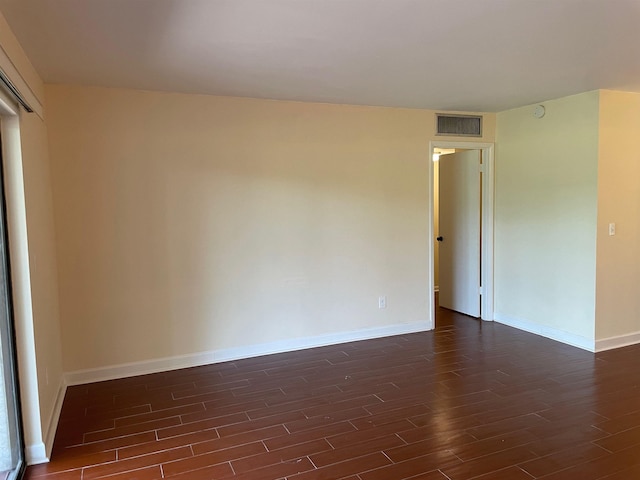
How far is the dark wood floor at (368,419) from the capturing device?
252 centimetres

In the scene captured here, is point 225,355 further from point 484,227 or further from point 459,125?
point 459,125

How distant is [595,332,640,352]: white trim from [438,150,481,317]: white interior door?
1.42 meters

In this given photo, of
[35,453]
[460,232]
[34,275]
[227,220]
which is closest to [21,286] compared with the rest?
[34,275]

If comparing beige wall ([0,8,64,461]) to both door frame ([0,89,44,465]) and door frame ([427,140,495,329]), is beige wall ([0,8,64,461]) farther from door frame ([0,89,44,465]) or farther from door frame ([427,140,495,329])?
door frame ([427,140,495,329])

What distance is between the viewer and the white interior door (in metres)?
5.46

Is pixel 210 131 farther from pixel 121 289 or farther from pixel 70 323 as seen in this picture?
pixel 70 323

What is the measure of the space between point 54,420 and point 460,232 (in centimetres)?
457

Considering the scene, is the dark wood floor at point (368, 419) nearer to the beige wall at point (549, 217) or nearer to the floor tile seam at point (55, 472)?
the floor tile seam at point (55, 472)

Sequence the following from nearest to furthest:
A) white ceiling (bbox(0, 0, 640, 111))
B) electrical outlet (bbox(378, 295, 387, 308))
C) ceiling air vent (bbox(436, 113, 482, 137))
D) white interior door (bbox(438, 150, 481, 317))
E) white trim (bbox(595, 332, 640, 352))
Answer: white ceiling (bbox(0, 0, 640, 111)), white trim (bbox(595, 332, 640, 352)), electrical outlet (bbox(378, 295, 387, 308)), ceiling air vent (bbox(436, 113, 482, 137)), white interior door (bbox(438, 150, 481, 317))

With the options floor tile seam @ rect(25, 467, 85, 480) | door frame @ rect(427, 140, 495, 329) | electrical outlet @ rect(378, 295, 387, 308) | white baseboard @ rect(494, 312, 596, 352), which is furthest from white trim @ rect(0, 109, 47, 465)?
white baseboard @ rect(494, 312, 596, 352)

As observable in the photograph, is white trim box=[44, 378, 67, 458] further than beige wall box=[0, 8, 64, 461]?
Yes

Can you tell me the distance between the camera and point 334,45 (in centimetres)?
274

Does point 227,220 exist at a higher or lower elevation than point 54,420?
higher

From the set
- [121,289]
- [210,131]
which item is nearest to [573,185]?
[210,131]
